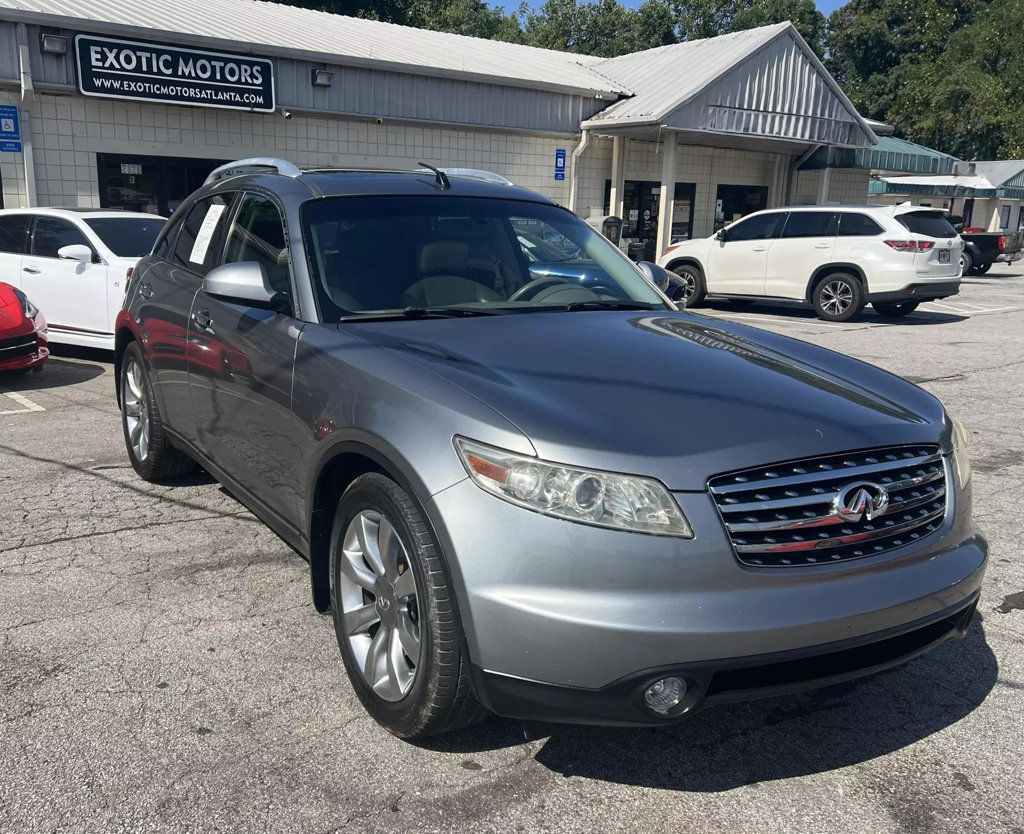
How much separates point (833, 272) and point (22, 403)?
1165cm

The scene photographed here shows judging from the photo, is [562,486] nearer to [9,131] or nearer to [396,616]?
[396,616]

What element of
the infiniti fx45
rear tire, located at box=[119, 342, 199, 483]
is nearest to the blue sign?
rear tire, located at box=[119, 342, 199, 483]

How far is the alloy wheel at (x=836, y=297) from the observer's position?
1456 centimetres

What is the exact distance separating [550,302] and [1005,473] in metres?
3.72

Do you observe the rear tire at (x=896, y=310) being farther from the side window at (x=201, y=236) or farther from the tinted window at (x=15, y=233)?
the side window at (x=201, y=236)

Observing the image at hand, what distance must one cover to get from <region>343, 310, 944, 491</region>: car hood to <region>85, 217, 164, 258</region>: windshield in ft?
23.3

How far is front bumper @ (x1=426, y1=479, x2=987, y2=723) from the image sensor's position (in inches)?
91.4

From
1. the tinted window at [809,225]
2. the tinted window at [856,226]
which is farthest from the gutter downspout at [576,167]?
the tinted window at [856,226]

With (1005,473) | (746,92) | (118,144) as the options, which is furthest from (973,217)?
(1005,473)

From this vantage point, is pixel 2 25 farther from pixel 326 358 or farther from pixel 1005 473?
pixel 1005 473

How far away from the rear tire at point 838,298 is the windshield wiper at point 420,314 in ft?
39.7

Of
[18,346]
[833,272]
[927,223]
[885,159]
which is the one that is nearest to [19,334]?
[18,346]

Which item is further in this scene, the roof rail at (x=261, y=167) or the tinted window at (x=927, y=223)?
the tinted window at (x=927, y=223)

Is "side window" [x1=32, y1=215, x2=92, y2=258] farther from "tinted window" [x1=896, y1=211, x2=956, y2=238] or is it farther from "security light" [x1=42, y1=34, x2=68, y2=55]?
"tinted window" [x1=896, y1=211, x2=956, y2=238]
